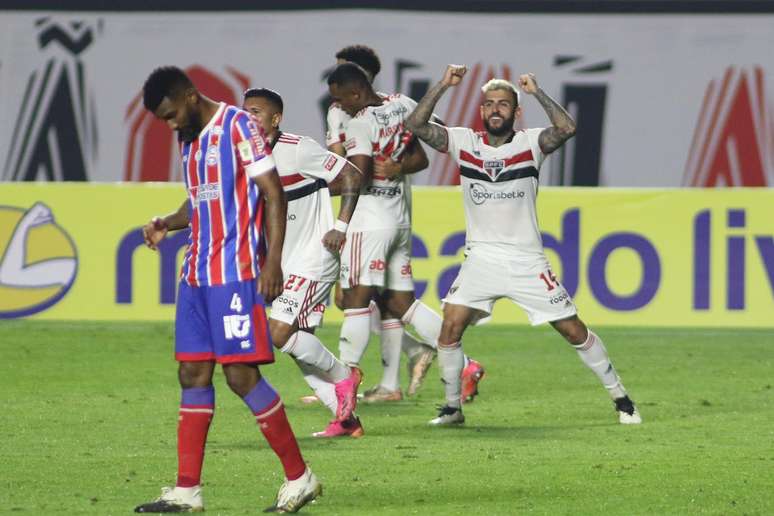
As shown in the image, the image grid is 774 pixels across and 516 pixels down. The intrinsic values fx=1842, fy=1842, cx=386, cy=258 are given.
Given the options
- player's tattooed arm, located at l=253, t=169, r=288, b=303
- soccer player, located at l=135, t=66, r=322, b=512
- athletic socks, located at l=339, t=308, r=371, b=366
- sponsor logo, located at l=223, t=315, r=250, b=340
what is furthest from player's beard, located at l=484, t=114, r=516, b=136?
sponsor logo, located at l=223, t=315, r=250, b=340

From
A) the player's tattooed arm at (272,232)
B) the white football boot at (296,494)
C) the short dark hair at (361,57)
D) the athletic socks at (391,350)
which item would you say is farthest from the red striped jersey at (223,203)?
the athletic socks at (391,350)

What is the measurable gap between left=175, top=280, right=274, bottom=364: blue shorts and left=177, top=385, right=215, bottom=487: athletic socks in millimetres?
157

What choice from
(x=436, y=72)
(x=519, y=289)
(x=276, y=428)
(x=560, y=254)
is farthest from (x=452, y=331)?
(x=436, y=72)

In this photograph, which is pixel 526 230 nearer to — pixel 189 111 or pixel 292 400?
pixel 292 400

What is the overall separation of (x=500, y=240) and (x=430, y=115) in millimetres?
795

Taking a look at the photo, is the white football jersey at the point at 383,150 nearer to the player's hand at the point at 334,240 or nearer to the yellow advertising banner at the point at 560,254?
the player's hand at the point at 334,240

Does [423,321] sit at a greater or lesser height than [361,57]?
lesser

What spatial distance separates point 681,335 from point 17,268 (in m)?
5.66

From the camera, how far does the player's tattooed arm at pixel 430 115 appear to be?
9.81 meters

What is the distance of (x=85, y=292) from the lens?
15836 mm

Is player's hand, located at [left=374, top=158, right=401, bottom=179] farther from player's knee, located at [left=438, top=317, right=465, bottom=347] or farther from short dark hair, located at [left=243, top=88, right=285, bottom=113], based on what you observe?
short dark hair, located at [left=243, top=88, right=285, bottom=113]

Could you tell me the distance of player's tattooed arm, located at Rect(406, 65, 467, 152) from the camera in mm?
9812

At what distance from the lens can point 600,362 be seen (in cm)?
→ 1024

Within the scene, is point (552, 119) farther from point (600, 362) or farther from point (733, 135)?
point (733, 135)
